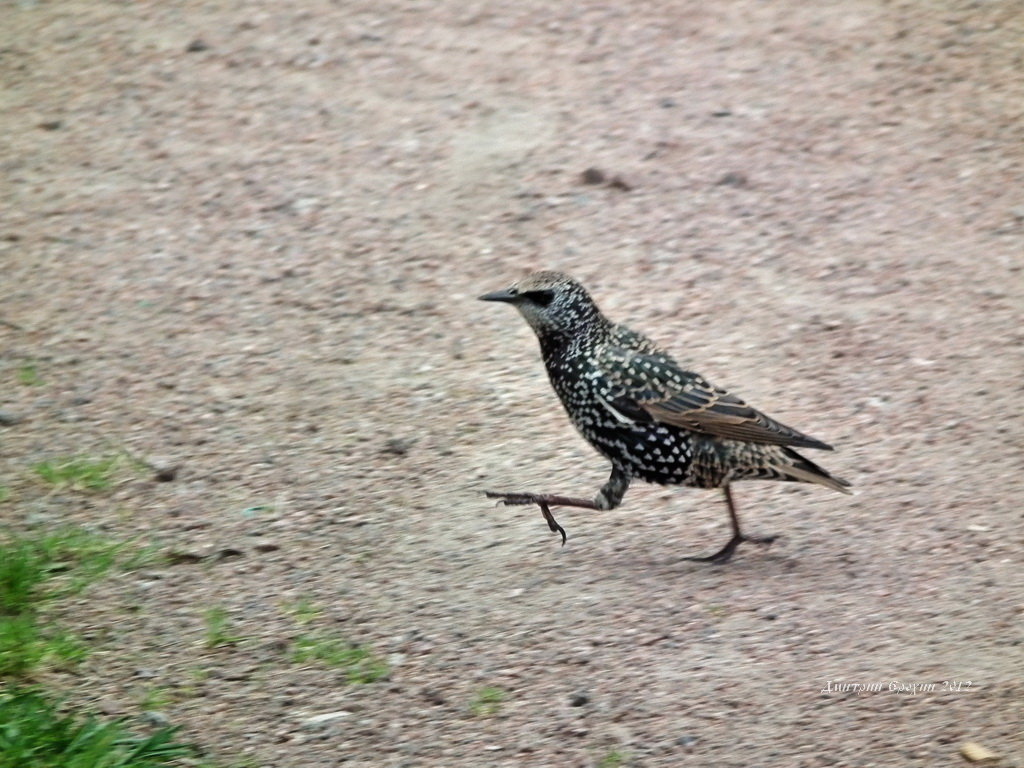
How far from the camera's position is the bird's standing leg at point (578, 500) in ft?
17.2

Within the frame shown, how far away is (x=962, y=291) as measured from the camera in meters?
6.88

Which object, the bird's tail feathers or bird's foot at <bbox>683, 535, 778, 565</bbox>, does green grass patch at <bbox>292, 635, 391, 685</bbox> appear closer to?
bird's foot at <bbox>683, 535, 778, 565</bbox>

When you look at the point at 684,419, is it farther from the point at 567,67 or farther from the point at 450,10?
the point at 450,10

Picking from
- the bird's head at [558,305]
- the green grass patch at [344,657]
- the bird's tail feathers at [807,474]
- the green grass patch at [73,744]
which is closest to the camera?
the green grass patch at [73,744]

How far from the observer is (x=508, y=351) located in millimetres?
6785

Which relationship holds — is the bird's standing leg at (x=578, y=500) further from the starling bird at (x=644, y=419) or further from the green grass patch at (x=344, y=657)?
the green grass patch at (x=344, y=657)

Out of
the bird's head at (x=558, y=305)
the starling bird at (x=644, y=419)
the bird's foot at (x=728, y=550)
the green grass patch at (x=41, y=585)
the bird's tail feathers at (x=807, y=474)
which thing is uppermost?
the bird's head at (x=558, y=305)

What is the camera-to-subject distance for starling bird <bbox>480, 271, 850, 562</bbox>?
17.0 feet

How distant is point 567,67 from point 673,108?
764 millimetres

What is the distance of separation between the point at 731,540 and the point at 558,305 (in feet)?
3.54

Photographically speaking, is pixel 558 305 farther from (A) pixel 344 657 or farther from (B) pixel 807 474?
(A) pixel 344 657

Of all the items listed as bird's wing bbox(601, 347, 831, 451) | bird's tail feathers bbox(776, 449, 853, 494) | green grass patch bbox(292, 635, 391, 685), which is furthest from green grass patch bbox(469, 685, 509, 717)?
bird's tail feathers bbox(776, 449, 853, 494)

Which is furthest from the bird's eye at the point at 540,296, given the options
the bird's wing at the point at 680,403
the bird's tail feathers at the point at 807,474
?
the bird's tail feathers at the point at 807,474

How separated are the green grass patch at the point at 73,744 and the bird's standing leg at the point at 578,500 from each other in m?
1.48
